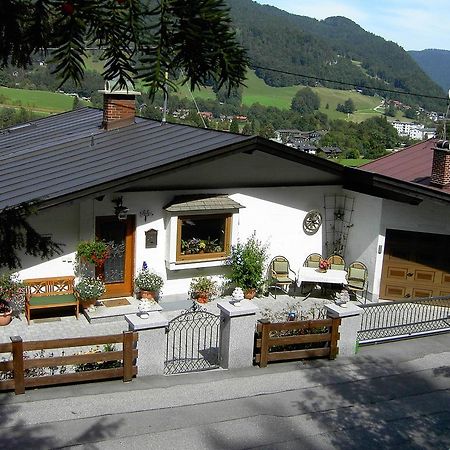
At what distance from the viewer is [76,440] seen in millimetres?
7531

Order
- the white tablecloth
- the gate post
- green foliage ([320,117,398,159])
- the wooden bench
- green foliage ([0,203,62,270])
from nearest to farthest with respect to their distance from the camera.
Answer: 1. green foliage ([0,203,62,270])
2. the gate post
3. the wooden bench
4. the white tablecloth
5. green foliage ([320,117,398,159])

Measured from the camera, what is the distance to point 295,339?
33.8 ft

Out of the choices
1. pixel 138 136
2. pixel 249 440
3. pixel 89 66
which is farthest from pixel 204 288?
pixel 89 66

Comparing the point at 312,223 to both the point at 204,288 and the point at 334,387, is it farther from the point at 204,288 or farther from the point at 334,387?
the point at 334,387

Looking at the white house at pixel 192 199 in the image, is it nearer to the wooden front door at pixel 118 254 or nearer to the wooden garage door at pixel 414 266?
the wooden front door at pixel 118 254

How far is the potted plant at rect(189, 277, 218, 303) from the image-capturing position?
45.3 feet

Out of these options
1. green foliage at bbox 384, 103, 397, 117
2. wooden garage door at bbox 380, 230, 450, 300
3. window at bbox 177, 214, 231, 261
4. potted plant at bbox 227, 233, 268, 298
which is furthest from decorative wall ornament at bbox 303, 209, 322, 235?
green foliage at bbox 384, 103, 397, 117

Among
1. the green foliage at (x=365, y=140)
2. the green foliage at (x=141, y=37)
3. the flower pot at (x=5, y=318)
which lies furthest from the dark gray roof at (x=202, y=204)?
the green foliage at (x=365, y=140)

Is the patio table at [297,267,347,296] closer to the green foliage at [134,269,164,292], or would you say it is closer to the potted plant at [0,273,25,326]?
the green foliage at [134,269,164,292]

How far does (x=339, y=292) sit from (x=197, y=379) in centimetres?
650

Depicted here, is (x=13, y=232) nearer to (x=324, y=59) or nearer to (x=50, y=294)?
(x=50, y=294)

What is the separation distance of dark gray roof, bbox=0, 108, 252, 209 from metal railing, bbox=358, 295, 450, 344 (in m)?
4.86

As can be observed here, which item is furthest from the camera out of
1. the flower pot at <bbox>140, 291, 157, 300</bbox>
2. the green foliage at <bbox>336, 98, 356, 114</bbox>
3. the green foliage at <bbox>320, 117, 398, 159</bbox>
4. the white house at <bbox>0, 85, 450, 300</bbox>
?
the green foliage at <bbox>336, 98, 356, 114</bbox>

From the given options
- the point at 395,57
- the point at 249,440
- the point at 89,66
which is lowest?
the point at 249,440
